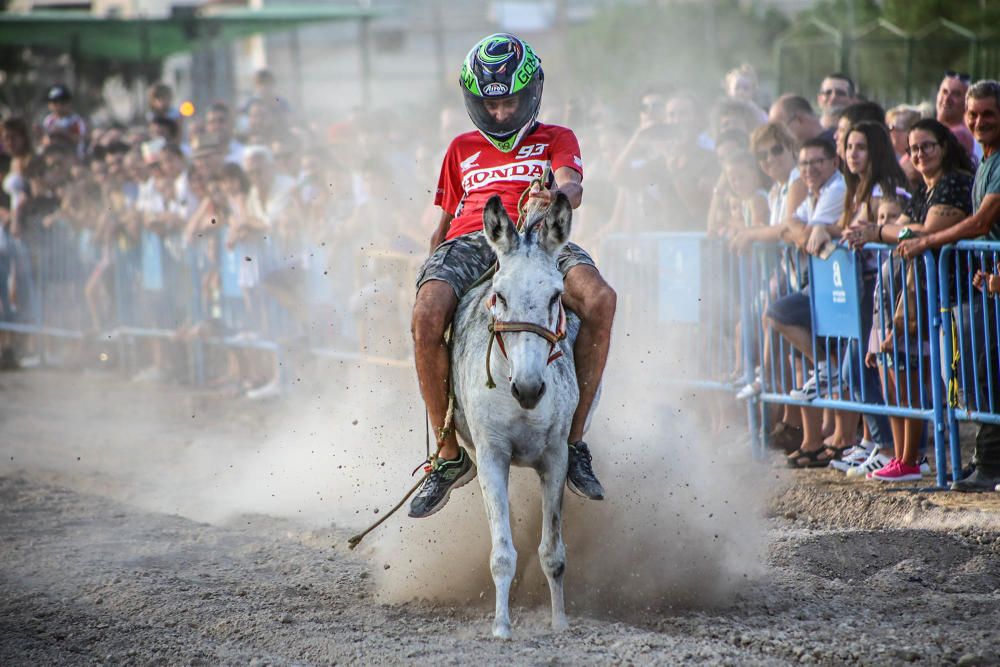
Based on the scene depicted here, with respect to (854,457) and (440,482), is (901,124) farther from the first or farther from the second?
(440,482)

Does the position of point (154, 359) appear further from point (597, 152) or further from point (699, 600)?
point (699, 600)

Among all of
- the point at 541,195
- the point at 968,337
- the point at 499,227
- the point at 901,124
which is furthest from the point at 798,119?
the point at 499,227

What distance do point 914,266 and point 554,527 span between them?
12.3 feet

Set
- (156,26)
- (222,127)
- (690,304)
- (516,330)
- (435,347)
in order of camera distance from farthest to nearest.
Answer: (156,26), (222,127), (690,304), (435,347), (516,330)

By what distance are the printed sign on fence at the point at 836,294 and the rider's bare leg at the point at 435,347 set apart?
12.3 ft

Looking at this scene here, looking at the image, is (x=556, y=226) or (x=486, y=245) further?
(x=486, y=245)

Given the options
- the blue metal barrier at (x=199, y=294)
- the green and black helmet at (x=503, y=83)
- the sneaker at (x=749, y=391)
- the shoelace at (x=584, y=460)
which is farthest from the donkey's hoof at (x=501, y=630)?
the blue metal barrier at (x=199, y=294)

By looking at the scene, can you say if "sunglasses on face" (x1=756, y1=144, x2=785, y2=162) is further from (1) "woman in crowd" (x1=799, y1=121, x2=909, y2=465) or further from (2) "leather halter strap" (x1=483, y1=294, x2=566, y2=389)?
(2) "leather halter strap" (x1=483, y1=294, x2=566, y2=389)

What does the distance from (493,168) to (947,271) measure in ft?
11.3

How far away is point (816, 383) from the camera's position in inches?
363

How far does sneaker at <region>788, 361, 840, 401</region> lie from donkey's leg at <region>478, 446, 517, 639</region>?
4.06 metres

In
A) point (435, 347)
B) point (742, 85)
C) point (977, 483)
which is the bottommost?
point (977, 483)

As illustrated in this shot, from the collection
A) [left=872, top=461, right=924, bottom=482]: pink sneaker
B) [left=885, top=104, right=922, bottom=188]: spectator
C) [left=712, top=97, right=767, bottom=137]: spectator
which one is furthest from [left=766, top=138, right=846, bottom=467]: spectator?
[left=712, top=97, right=767, bottom=137]: spectator

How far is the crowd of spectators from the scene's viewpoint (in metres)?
8.80
